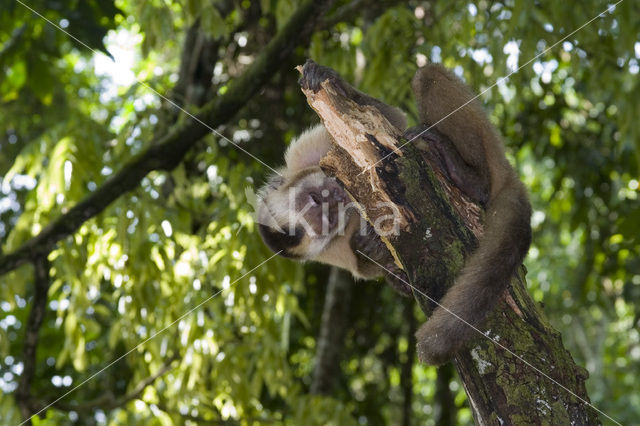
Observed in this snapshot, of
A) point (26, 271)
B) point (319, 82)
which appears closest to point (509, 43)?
point (319, 82)

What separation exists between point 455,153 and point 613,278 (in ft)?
11.2

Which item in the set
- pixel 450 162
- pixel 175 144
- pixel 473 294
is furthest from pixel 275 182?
pixel 473 294

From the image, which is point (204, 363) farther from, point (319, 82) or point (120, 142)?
point (319, 82)

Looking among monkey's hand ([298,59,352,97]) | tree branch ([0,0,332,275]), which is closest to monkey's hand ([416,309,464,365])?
monkey's hand ([298,59,352,97])

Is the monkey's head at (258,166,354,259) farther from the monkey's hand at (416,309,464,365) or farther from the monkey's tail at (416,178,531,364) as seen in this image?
the monkey's hand at (416,309,464,365)

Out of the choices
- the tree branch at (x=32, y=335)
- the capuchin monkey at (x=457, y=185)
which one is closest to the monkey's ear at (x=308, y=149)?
the capuchin monkey at (x=457, y=185)

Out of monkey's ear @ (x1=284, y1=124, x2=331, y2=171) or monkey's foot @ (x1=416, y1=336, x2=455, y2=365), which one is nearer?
monkey's foot @ (x1=416, y1=336, x2=455, y2=365)

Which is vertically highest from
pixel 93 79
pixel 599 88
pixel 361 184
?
pixel 93 79

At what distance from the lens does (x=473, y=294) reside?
245 centimetres

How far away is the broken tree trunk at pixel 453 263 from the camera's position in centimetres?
227

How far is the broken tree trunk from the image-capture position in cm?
227

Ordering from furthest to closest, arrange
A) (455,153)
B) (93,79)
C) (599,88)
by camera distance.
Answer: (93,79)
(599,88)
(455,153)

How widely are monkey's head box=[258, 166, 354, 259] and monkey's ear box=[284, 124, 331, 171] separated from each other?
4.6 inches

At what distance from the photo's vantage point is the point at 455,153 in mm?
3305
